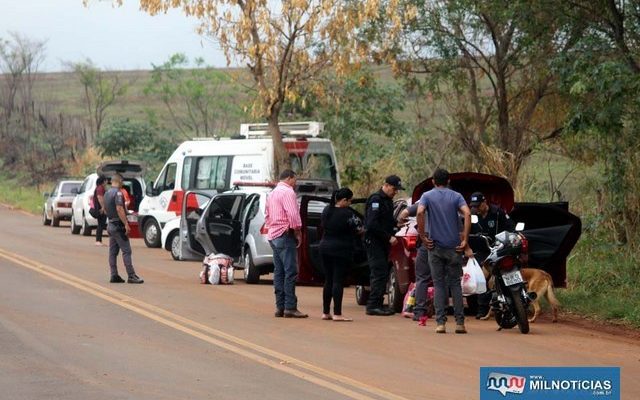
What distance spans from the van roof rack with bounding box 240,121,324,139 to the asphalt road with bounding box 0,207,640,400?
9973 millimetres

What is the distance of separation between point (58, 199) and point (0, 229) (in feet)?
10.5

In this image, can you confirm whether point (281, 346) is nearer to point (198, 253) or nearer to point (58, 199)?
point (198, 253)

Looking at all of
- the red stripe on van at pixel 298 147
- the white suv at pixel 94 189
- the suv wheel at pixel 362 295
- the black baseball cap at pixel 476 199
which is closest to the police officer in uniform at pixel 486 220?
the black baseball cap at pixel 476 199

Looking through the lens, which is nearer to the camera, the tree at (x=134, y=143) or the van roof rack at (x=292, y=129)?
the van roof rack at (x=292, y=129)

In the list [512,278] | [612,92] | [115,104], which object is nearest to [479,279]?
[512,278]

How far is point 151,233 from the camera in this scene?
32438 millimetres

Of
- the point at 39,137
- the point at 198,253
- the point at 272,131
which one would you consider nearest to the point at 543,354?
the point at 198,253

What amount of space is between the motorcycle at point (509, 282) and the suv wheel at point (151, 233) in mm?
17179

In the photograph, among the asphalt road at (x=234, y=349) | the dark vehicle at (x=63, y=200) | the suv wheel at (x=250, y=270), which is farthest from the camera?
the dark vehicle at (x=63, y=200)

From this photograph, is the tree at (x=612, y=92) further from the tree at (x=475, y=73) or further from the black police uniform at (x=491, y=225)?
the tree at (x=475, y=73)

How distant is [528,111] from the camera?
100 ft

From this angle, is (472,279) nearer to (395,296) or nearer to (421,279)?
(421,279)

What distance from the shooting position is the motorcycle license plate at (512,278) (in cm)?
1562

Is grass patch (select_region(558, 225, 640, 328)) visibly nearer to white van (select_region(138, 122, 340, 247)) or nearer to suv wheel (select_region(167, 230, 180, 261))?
white van (select_region(138, 122, 340, 247))
